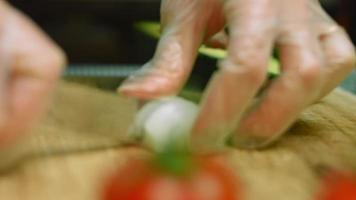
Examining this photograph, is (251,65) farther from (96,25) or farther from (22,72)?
(96,25)

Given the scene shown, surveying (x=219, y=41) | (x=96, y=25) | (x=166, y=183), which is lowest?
(x=96, y=25)

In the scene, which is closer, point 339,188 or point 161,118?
point 339,188

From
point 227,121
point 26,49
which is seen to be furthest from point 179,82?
point 26,49

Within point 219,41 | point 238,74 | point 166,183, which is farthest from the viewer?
point 219,41

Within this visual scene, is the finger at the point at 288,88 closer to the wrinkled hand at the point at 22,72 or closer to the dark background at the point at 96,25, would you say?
the wrinkled hand at the point at 22,72

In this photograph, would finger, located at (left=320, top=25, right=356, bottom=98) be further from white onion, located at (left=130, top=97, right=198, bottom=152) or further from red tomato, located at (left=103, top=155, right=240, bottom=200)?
red tomato, located at (left=103, top=155, right=240, bottom=200)

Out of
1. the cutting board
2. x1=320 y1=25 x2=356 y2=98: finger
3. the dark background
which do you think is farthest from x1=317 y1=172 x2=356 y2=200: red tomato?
the dark background

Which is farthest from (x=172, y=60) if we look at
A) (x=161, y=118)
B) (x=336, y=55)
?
(x=336, y=55)
